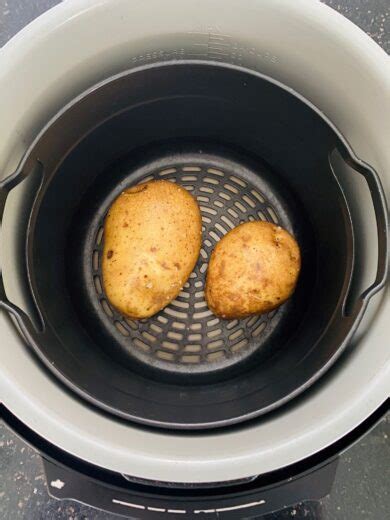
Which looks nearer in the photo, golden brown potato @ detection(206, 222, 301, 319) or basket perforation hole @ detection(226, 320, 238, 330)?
golden brown potato @ detection(206, 222, 301, 319)

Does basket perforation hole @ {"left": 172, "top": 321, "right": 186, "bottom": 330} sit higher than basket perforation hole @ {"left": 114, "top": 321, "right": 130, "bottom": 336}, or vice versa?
basket perforation hole @ {"left": 172, "top": 321, "right": 186, "bottom": 330}

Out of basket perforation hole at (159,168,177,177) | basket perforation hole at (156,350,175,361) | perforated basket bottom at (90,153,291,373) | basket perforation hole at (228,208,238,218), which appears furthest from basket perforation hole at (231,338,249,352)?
basket perforation hole at (159,168,177,177)

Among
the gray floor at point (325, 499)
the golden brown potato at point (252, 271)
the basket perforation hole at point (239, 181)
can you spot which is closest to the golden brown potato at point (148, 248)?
the golden brown potato at point (252, 271)

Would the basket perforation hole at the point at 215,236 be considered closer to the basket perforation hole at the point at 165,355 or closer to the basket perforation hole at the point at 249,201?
the basket perforation hole at the point at 249,201

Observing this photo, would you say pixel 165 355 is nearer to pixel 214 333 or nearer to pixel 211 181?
pixel 214 333

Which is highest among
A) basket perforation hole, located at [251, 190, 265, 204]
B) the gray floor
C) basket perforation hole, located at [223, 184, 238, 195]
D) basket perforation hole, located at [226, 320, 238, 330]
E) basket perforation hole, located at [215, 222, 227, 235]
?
basket perforation hole, located at [251, 190, 265, 204]

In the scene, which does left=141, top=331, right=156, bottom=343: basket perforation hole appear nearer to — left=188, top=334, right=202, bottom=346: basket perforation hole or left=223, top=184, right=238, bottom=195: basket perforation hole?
left=188, top=334, right=202, bottom=346: basket perforation hole

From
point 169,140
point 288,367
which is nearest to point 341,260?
point 288,367
